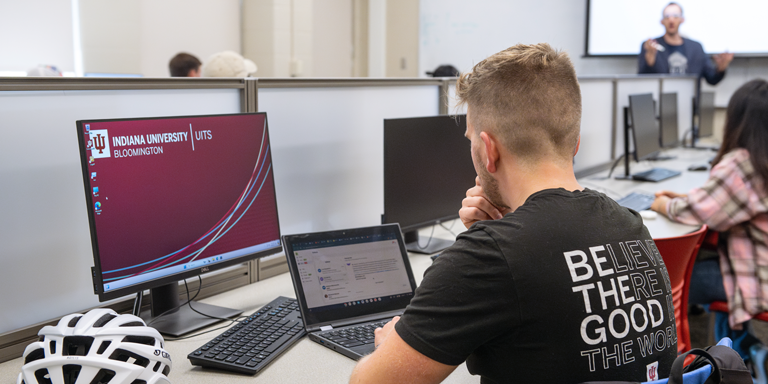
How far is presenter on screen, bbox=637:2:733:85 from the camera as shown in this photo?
491cm

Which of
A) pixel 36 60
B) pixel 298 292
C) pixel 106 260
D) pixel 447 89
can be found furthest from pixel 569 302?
pixel 36 60

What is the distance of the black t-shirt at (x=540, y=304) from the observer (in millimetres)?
811

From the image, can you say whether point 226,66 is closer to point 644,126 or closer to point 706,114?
point 644,126

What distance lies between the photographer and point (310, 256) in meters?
1.36

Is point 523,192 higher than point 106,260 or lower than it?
higher

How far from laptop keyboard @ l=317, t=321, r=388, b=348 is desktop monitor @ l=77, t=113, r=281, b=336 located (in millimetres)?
271

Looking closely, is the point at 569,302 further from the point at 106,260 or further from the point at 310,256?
the point at 106,260

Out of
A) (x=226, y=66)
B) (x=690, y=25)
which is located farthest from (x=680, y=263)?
(x=690, y=25)

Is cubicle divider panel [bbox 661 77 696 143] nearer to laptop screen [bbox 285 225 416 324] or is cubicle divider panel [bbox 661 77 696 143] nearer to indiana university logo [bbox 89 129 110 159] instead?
laptop screen [bbox 285 225 416 324]

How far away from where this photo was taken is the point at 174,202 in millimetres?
1246

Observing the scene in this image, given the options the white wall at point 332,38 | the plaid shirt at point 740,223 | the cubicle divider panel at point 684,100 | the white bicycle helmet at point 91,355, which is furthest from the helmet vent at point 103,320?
Answer: the white wall at point 332,38

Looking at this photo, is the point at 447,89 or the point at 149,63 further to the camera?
the point at 149,63

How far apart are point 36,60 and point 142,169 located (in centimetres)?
331

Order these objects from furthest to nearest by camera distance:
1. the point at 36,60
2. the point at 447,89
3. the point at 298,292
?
the point at 36,60
the point at 447,89
the point at 298,292
